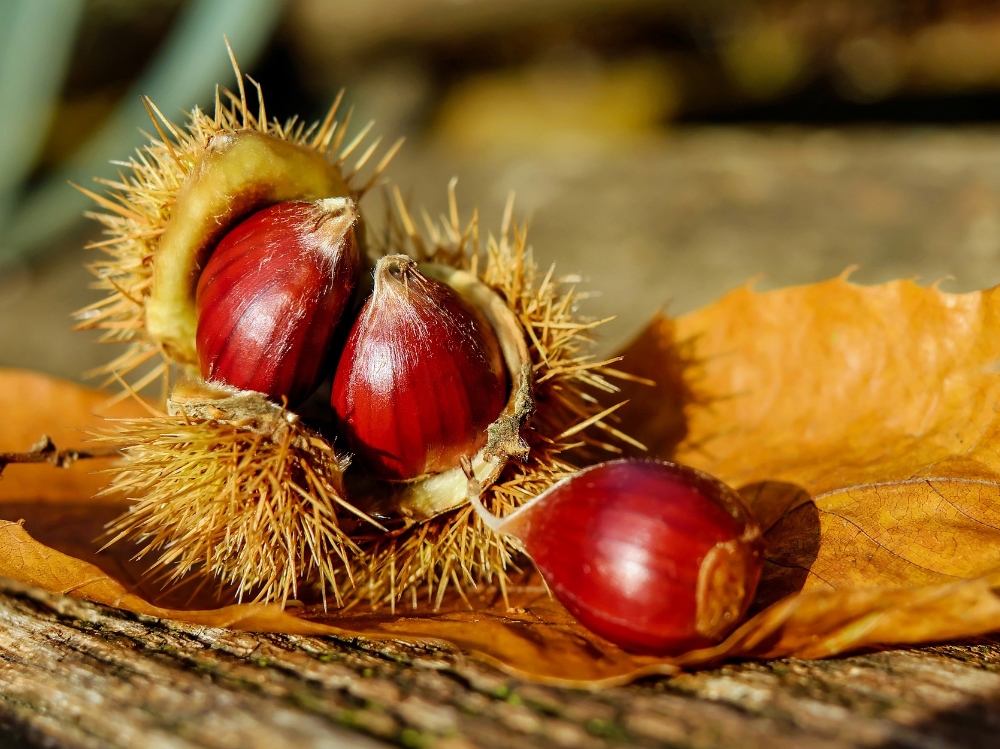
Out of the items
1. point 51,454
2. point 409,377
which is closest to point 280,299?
point 409,377

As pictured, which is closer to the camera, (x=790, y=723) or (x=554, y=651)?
(x=790, y=723)

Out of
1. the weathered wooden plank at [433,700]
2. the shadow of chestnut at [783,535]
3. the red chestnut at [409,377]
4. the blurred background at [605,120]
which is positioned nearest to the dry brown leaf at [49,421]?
the weathered wooden plank at [433,700]

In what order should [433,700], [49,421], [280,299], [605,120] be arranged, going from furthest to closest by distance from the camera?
[605,120], [49,421], [280,299], [433,700]

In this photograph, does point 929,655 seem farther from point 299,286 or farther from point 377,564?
point 299,286

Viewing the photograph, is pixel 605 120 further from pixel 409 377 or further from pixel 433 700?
pixel 433 700

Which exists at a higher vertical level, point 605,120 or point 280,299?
point 605,120

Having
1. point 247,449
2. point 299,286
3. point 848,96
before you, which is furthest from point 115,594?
point 848,96

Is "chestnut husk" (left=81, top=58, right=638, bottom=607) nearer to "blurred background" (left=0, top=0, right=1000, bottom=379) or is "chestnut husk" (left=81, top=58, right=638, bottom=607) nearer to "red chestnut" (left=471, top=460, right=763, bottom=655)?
"red chestnut" (left=471, top=460, right=763, bottom=655)

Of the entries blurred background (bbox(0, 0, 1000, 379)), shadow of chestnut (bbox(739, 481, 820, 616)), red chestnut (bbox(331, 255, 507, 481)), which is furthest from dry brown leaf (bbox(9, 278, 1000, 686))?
blurred background (bbox(0, 0, 1000, 379))
